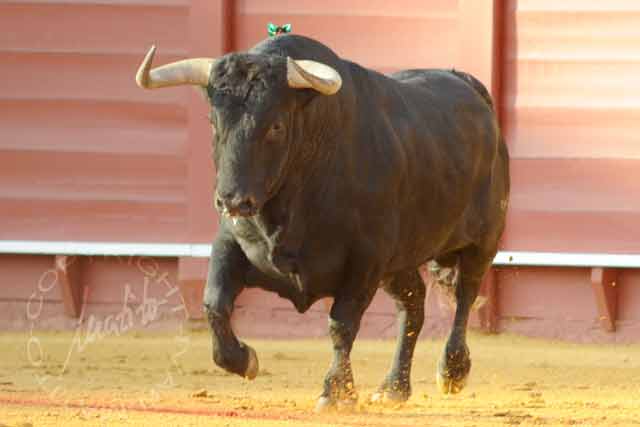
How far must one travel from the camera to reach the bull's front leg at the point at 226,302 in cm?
686

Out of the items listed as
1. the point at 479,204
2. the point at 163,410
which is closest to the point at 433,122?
the point at 479,204

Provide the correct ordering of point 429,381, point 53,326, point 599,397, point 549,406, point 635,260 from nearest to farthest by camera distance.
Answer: point 549,406 → point 599,397 → point 429,381 → point 635,260 → point 53,326

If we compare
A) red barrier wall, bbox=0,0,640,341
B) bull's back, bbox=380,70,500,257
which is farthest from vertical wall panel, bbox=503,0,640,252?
bull's back, bbox=380,70,500,257

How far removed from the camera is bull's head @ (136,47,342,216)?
6.45 meters

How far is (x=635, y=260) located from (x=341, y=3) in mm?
2135

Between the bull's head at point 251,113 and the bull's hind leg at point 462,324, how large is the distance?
1607mm

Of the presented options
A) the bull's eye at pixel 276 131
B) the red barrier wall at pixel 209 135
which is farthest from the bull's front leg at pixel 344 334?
the red barrier wall at pixel 209 135

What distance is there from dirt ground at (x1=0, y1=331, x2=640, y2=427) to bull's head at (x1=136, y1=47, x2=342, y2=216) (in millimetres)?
787

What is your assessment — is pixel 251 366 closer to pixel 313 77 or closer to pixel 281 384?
pixel 313 77

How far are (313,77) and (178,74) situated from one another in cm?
51

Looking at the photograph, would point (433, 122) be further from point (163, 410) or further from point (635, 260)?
point (635, 260)

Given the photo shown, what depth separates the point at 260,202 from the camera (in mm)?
6504

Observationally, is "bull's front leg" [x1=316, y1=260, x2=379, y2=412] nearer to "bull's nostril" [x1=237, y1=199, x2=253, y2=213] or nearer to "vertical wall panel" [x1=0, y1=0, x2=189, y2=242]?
"bull's nostril" [x1=237, y1=199, x2=253, y2=213]

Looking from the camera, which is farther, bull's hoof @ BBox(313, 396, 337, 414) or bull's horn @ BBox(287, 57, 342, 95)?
bull's hoof @ BBox(313, 396, 337, 414)
